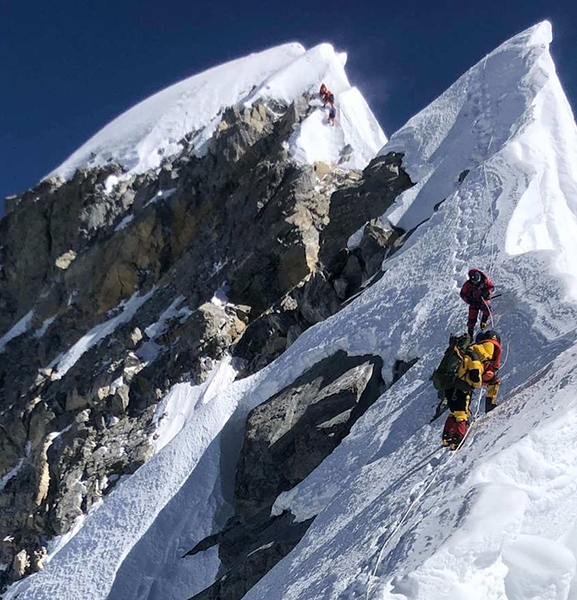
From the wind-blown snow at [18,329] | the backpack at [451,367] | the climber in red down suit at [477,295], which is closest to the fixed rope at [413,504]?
the backpack at [451,367]

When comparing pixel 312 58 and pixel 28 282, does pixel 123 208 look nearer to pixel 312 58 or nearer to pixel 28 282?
pixel 28 282

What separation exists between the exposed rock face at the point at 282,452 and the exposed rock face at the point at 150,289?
0.36 feet

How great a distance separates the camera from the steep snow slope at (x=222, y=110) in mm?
34156

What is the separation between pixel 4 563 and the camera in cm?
2352

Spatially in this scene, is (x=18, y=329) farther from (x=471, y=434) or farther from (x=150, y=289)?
(x=471, y=434)

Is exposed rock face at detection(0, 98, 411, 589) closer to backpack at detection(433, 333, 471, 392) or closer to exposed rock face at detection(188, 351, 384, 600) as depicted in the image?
exposed rock face at detection(188, 351, 384, 600)

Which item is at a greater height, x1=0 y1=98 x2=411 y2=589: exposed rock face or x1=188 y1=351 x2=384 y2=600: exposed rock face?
x1=0 y1=98 x2=411 y2=589: exposed rock face

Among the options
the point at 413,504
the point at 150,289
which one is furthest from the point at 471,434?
the point at 150,289

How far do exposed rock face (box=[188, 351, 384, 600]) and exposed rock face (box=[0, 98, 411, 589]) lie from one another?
0.11m

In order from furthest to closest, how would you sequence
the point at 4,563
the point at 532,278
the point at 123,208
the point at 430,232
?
the point at 123,208
the point at 4,563
the point at 430,232
the point at 532,278

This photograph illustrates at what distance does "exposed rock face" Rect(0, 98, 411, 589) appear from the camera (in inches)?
894

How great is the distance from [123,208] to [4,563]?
1937 cm

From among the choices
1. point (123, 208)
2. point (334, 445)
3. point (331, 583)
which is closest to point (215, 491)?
point (334, 445)

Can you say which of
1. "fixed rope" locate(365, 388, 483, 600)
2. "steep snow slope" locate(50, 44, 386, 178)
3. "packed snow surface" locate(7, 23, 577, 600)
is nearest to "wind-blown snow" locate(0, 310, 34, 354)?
"steep snow slope" locate(50, 44, 386, 178)
